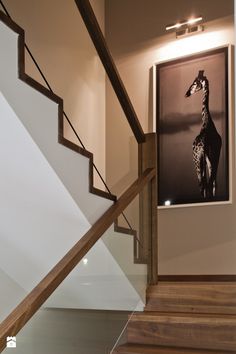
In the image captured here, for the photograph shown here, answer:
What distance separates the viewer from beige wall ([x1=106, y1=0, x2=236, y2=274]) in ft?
14.6

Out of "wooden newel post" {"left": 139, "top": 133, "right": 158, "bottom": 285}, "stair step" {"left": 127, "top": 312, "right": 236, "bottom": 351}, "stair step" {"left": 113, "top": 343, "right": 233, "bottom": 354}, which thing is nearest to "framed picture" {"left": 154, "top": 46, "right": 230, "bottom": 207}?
"wooden newel post" {"left": 139, "top": 133, "right": 158, "bottom": 285}

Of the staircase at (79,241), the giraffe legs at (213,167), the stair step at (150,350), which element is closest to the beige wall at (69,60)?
the staircase at (79,241)

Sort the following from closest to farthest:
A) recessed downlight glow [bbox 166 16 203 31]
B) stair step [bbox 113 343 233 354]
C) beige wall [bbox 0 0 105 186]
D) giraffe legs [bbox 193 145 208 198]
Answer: stair step [bbox 113 343 233 354], beige wall [bbox 0 0 105 186], giraffe legs [bbox 193 145 208 198], recessed downlight glow [bbox 166 16 203 31]

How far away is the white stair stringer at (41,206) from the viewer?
219 centimetres

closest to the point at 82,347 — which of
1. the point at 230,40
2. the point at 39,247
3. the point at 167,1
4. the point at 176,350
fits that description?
the point at 176,350

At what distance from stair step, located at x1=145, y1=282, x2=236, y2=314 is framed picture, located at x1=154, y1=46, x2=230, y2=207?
4.67 feet

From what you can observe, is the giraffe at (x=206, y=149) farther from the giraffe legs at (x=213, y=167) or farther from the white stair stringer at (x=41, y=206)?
the white stair stringer at (x=41, y=206)

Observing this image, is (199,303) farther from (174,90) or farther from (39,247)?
(174,90)

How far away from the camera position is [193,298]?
10.4ft

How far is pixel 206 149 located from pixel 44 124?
8.66 feet

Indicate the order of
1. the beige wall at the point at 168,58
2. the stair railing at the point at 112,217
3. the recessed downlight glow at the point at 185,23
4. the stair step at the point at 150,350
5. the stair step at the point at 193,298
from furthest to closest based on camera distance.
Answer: the recessed downlight glow at the point at 185,23
the beige wall at the point at 168,58
the stair step at the point at 193,298
the stair step at the point at 150,350
the stair railing at the point at 112,217

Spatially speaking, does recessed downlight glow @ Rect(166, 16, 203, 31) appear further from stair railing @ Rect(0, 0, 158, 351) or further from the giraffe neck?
stair railing @ Rect(0, 0, 158, 351)

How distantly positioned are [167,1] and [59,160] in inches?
133

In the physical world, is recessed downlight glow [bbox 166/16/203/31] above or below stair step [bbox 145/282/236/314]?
above
